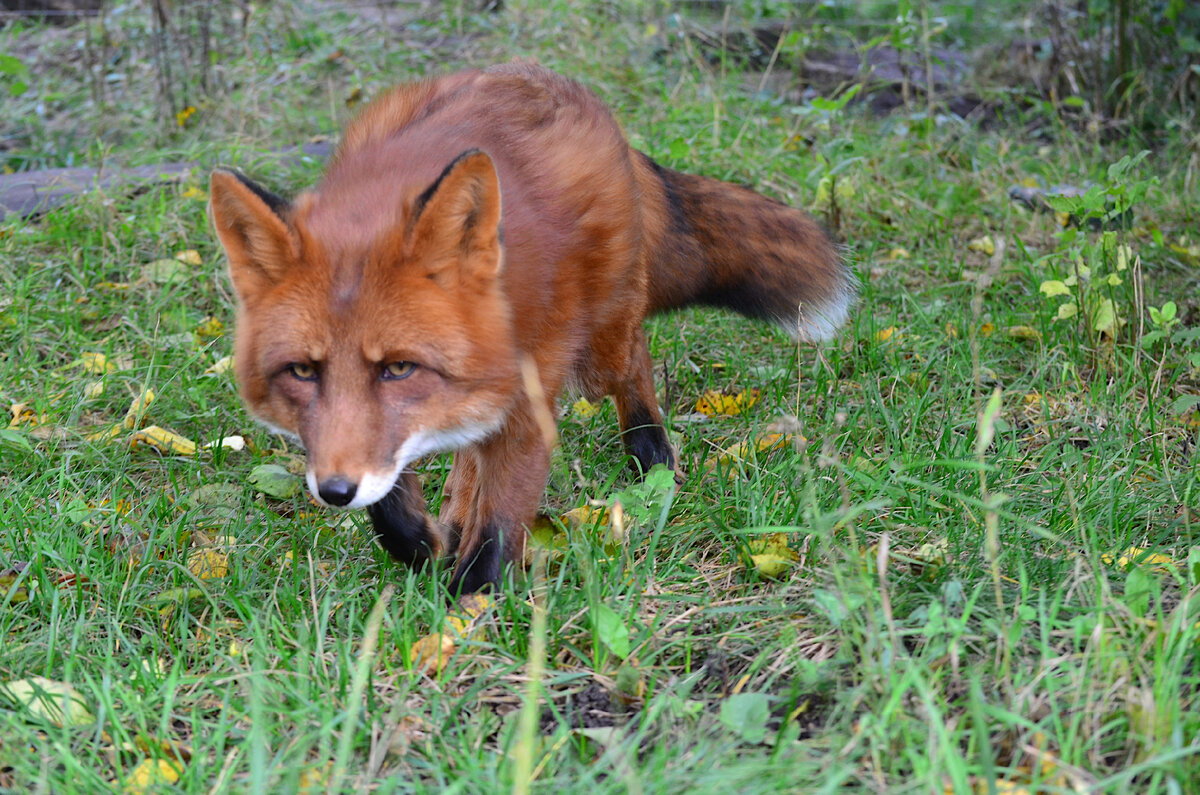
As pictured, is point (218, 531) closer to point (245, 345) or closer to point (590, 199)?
point (245, 345)

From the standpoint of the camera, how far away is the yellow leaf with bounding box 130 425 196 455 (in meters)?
3.93

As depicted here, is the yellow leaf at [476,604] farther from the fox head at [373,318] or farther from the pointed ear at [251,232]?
the pointed ear at [251,232]

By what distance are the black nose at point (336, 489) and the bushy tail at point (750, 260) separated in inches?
68.2

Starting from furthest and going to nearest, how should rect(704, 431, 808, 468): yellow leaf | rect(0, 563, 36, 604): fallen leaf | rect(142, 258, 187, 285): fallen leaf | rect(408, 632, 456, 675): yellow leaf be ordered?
rect(142, 258, 187, 285): fallen leaf → rect(704, 431, 808, 468): yellow leaf → rect(0, 563, 36, 604): fallen leaf → rect(408, 632, 456, 675): yellow leaf

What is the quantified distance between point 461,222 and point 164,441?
203 cm

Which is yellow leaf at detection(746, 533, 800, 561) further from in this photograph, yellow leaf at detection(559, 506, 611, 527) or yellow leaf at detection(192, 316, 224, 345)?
yellow leaf at detection(192, 316, 224, 345)

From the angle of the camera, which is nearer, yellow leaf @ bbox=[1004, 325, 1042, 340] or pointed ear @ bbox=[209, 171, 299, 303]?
pointed ear @ bbox=[209, 171, 299, 303]

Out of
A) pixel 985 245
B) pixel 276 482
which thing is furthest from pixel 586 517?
pixel 985 245

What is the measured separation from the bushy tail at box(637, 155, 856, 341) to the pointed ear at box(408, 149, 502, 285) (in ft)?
4.33

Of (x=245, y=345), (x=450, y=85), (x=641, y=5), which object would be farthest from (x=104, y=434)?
(x=641, y=5)

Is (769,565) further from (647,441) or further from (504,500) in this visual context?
(647,441)

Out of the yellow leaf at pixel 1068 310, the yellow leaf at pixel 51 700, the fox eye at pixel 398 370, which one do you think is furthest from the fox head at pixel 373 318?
the yellow leaf at pixel 1068 310

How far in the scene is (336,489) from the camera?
2375 mm

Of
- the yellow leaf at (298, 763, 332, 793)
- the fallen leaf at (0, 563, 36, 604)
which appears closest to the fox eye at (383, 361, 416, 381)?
the yellow leaf at (298, 763, 332, 793)
